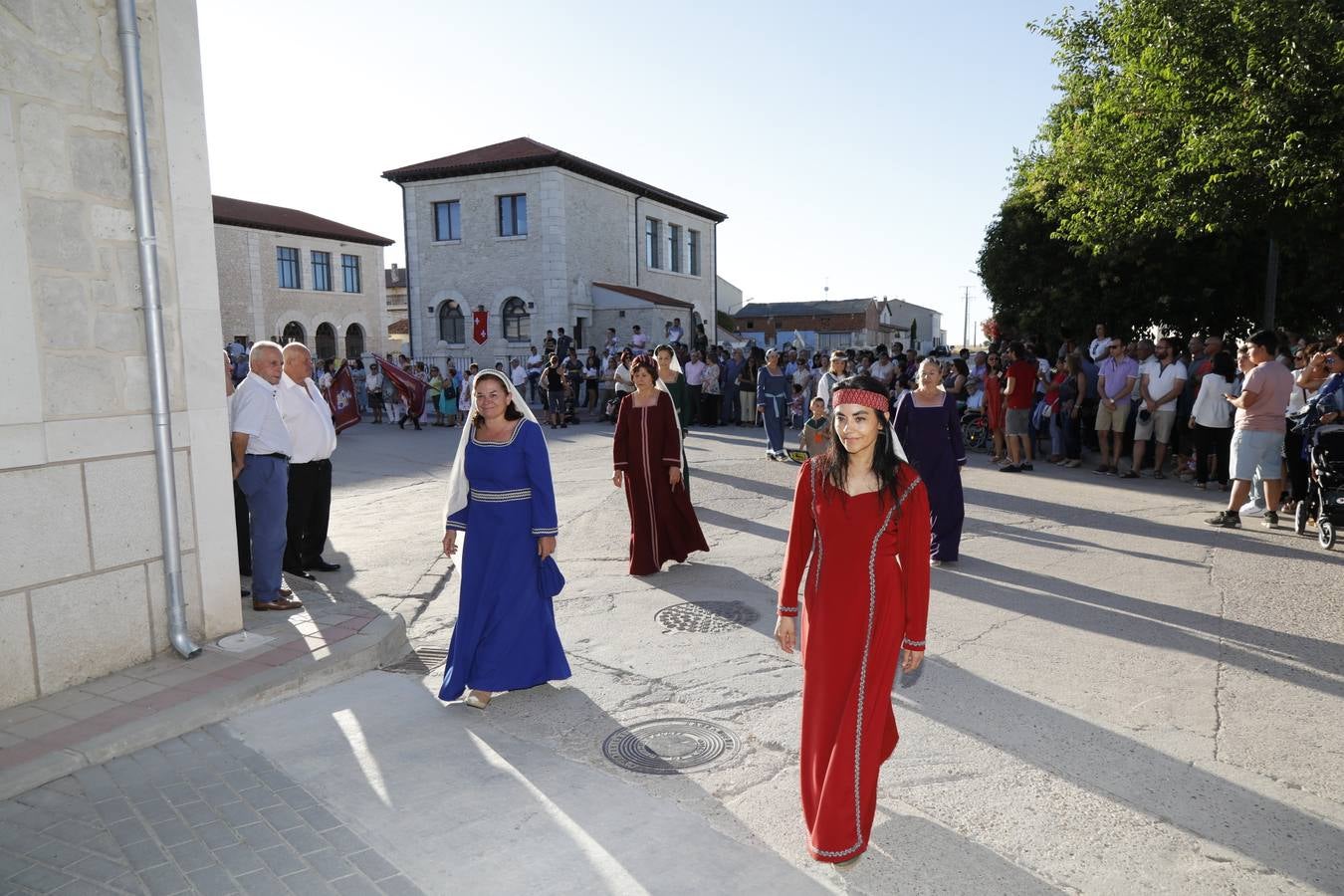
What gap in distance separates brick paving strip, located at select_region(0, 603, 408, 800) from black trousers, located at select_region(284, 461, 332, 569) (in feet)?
4.73

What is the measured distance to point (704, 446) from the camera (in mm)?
16766

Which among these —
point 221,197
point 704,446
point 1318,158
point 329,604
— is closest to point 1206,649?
point 329,604

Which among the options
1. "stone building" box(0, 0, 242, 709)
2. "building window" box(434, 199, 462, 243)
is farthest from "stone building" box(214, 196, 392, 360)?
"stone building" box(0, 0, 242, 709)

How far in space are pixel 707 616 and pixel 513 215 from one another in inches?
1114

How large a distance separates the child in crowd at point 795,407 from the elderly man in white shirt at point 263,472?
14209 mm

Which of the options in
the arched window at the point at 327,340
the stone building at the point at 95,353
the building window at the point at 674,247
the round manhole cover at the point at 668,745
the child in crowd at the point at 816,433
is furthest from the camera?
the arched window at the point at 327,340

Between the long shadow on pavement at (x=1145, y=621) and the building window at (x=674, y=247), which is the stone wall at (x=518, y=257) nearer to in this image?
the building window at (x=674, y=247)

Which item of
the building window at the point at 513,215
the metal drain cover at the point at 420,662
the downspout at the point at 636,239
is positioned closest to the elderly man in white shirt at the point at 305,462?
the metal drain cover at the point at 420,662

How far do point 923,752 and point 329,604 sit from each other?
4608 mm

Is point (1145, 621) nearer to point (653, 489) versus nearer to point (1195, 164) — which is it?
point (653, 489)

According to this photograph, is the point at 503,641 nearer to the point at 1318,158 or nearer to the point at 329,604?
the point at 329,604

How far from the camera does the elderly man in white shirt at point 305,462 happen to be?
24.0 ft

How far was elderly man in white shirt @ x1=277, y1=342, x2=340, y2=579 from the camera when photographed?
287 inches

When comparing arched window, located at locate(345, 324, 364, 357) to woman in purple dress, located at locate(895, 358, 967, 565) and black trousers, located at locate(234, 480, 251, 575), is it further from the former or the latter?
woman in purple dress, located at locate(895, 358, 967, 565)
